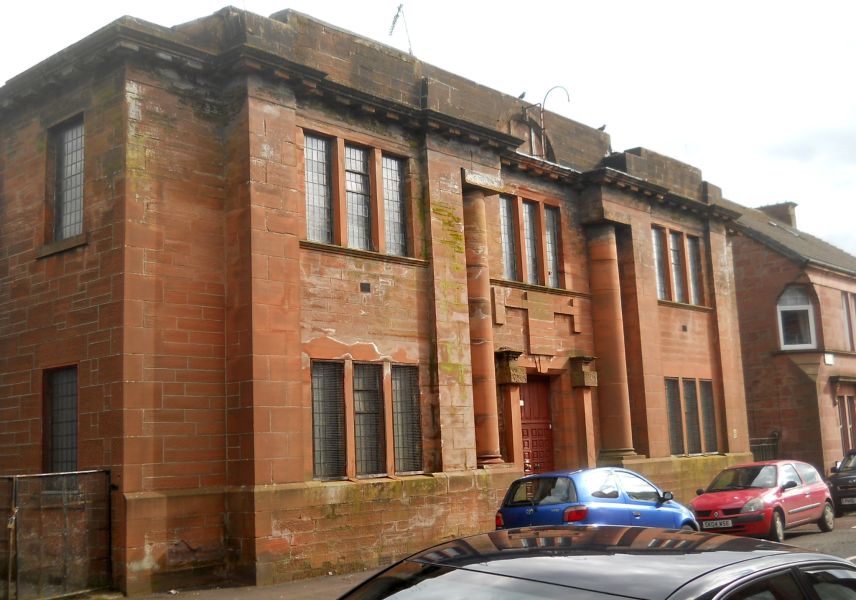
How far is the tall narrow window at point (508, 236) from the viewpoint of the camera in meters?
20.7

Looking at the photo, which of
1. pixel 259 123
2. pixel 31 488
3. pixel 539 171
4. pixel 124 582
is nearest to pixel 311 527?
pixel 124 582

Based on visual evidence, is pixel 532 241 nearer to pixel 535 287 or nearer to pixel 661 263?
pixel 535 287

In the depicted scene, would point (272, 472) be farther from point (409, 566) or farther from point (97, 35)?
point (409, 566)

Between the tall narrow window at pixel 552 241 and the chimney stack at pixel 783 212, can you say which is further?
the chimney stack at pixel 783 212

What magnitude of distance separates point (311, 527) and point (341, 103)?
7.38 metres

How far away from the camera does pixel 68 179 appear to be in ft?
51.5

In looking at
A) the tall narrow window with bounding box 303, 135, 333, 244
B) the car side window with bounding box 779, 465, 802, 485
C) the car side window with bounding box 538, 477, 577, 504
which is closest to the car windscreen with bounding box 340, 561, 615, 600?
the car side window with bounding box 538, 477, 577, 504

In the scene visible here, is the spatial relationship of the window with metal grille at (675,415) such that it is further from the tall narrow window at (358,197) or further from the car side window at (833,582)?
the car side window at (833,582)

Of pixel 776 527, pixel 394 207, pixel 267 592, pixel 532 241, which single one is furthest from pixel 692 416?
pixel 267 592

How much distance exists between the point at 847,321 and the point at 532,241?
63.9ft

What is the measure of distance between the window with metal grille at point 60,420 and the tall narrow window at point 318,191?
15.2 ft

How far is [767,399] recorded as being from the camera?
3316 centimetres

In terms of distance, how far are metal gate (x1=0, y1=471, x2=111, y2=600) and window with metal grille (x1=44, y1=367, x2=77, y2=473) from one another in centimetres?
134

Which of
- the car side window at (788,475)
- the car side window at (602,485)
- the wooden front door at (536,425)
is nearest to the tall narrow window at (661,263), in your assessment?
the wooden front door at (536,425)
